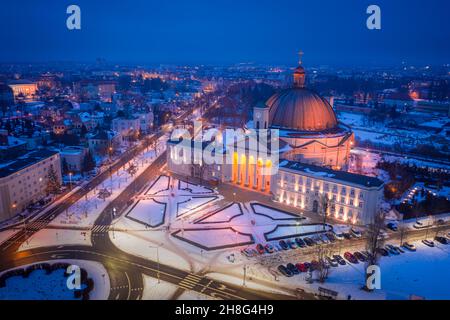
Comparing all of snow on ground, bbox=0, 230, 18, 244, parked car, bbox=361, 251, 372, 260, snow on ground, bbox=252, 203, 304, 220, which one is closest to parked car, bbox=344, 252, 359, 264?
parked car, bbox=361, 251, 372, 260

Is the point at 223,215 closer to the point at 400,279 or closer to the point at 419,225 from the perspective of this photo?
the point at 400,279

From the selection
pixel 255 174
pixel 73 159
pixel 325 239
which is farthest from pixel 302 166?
pixel 73 159

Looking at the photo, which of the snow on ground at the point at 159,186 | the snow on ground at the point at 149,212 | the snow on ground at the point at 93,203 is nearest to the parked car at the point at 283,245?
the snow on ground at the point at 149,212

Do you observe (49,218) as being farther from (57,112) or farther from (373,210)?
(57,112)

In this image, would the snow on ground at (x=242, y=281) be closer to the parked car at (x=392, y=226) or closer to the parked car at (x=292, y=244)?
the parked car at (x=292, y=244)
